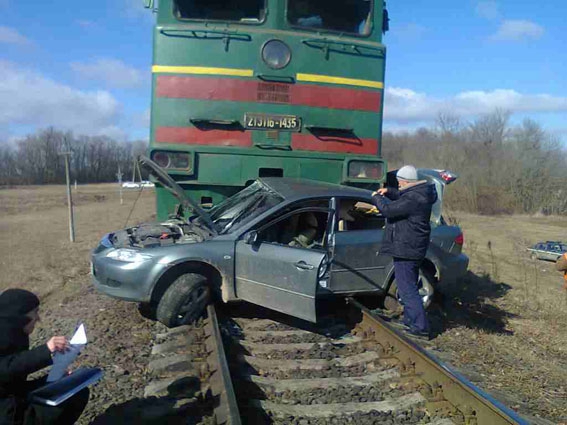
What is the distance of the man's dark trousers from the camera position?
18.7 ft

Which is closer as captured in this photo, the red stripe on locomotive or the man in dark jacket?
the man in dark jacket

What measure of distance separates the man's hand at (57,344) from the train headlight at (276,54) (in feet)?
17.9

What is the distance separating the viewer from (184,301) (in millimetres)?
5711

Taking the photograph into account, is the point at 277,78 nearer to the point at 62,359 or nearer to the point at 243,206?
the point at 243,206

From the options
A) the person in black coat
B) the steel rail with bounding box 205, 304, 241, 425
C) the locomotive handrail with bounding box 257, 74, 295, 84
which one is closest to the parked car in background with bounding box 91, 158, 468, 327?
the steel rail with bounding box 205, 304, 241, 425

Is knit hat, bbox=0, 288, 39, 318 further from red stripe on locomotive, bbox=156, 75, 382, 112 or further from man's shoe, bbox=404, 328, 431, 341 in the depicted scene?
red stripe on locomotive, bbox=156, 75, 382, 112

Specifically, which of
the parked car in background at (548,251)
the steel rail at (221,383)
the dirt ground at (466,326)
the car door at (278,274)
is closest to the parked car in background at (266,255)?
the car door at (278,274)

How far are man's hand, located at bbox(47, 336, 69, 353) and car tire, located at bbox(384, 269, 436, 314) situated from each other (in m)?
4.50

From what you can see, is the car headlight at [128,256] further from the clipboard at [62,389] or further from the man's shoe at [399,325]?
the man's shoe at [399,325]

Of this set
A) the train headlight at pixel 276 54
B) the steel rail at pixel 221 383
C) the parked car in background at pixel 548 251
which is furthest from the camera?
the parked car in background at pixel 548 251

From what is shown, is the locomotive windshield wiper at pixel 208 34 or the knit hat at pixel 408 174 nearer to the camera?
the knit hat at pixel 408 174

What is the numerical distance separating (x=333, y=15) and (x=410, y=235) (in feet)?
13.2

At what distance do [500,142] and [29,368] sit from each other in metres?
49.3

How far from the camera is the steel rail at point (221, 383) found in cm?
345
